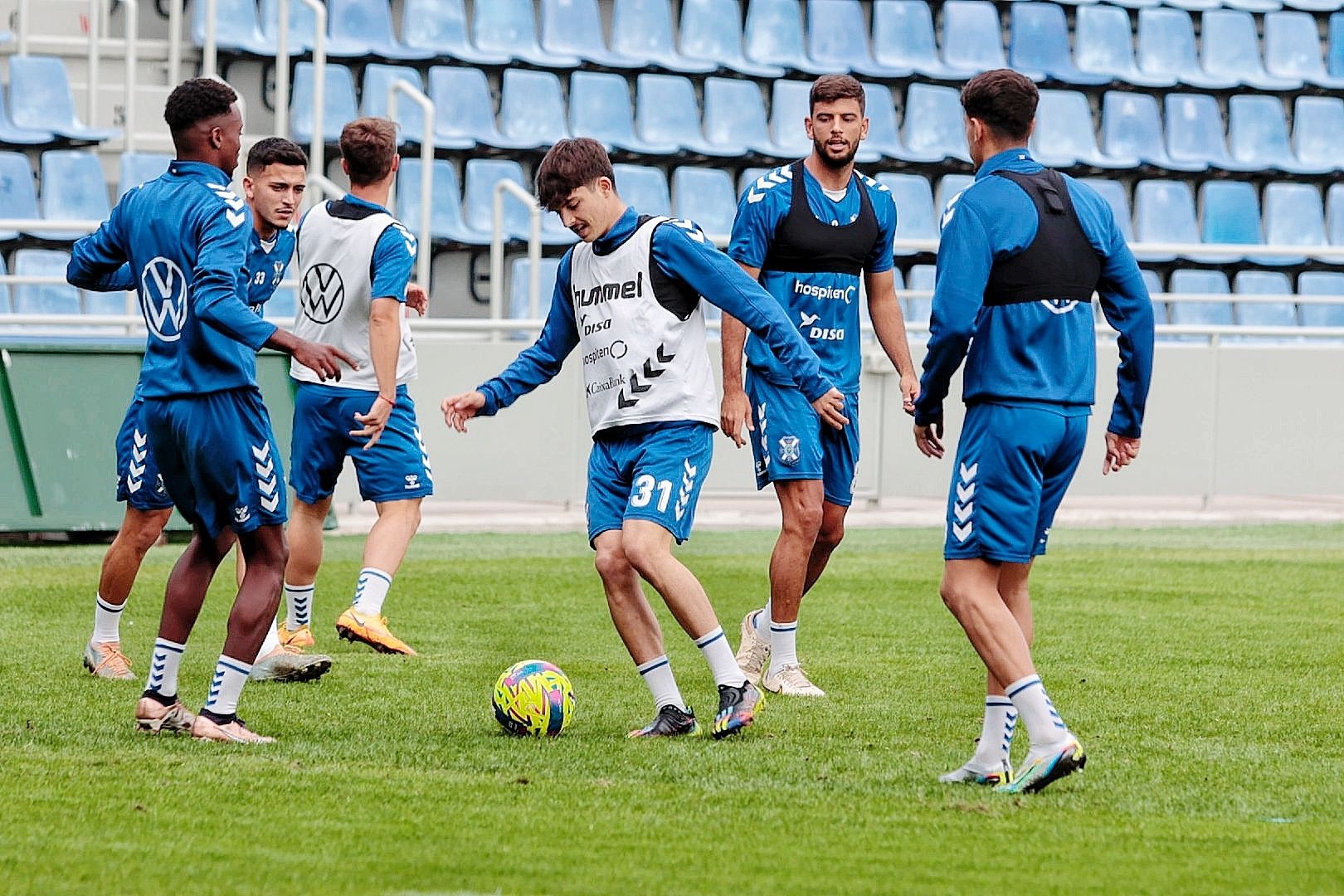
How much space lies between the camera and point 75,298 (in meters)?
14.5

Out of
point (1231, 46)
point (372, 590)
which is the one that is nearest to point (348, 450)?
point (372, 590)

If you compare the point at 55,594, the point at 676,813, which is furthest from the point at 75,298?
the point at 676,813

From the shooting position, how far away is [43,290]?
14461 millimetres

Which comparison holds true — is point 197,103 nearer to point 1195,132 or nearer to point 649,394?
point 649,394

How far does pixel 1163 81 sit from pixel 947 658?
531 inches

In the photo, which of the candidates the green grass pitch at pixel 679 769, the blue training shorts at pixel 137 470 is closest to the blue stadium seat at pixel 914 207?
the green grass pitch at pixel 679 769

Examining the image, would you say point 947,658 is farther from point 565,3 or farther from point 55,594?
point 565,3

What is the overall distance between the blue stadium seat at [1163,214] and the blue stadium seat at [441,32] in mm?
6559

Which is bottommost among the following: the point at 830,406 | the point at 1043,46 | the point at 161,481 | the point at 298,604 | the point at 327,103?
the point at 298,604

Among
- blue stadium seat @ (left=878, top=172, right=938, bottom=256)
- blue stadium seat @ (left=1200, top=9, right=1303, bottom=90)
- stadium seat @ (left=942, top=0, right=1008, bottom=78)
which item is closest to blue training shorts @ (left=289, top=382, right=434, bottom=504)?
blue stadium seat @ (left=878, top=172, right=938, bottom=256)

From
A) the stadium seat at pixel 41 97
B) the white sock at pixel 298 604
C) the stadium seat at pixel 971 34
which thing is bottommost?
the white sock at pixel 298 604

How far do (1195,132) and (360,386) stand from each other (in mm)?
14173

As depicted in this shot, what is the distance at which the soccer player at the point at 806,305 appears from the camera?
266 inches

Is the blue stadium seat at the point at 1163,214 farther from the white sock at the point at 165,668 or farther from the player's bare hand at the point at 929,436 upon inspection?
the white sock at the point at 165,668
